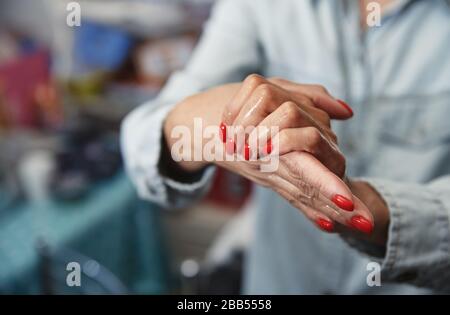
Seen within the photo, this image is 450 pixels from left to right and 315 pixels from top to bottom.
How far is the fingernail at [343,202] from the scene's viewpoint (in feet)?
0.78

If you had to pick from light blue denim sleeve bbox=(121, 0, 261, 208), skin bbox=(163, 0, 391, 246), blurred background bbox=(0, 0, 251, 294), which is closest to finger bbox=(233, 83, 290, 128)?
skin bbox=(163, 0, 391, 246)

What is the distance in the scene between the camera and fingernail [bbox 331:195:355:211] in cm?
24

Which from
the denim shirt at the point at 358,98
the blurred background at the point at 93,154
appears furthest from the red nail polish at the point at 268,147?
the blurred background at the point at 93,154

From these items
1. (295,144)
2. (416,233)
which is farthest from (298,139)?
(416,233)

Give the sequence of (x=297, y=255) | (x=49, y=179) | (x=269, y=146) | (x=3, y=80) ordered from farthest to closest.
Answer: (x=3, y=80)
(x=49, y=179)
(x=297, y=255)
(x=269, y=146)

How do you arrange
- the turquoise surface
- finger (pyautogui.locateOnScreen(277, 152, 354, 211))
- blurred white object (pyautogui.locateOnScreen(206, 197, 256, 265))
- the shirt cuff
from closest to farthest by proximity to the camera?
finger (pyautogui.locateOnScreen(277, 152, 354, 211))
the shirt cuff
the turquoise surface
blurred white object (pyautogui.locateOnScreen(206, 197, 256, 265))

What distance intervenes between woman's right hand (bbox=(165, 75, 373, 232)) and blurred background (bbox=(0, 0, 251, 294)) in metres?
0.47

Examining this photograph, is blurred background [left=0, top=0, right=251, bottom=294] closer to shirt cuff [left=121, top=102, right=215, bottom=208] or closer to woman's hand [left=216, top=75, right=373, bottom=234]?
shirt cuff [left=121, top=102, right=215, bottom=208]

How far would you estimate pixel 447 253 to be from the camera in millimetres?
315

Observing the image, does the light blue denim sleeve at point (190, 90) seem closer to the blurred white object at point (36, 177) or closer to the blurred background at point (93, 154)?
the blurred background at point (93, 154)

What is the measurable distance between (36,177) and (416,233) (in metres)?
0.80
